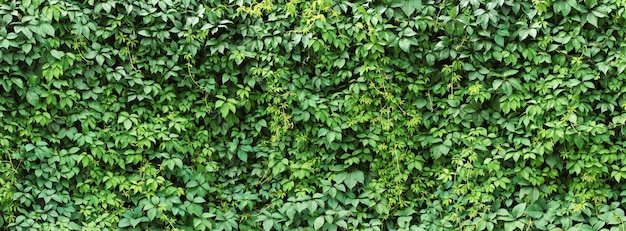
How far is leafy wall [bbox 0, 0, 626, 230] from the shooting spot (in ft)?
12.3

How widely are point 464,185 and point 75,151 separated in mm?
2462

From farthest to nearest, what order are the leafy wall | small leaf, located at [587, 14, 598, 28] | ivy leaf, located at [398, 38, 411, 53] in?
ivy leaf, located at [398, 38, 411, 53], the leafy wall, small leaf, located at [587, 14, 598, 28]

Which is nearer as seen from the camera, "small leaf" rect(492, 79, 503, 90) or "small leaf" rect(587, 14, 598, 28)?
"small leaf" rect(587, 14, 598, 28)

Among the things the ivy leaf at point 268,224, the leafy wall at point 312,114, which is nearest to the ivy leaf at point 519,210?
the leafy wall at point 312,114

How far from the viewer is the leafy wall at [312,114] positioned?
3.74 m

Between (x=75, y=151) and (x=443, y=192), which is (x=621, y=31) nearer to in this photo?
(x=443, y=192)

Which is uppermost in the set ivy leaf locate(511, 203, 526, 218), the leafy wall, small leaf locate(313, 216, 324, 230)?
the leafy wall

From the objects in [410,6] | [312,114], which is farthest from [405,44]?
[312,114]

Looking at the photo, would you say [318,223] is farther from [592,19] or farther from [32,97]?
[592,19]

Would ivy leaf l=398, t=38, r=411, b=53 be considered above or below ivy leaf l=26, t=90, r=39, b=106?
above

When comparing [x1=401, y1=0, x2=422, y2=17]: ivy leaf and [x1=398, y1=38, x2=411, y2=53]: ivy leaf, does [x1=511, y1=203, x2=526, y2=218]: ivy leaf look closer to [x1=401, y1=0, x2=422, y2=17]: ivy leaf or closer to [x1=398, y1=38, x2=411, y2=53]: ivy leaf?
[x1=398, y1=38, x2=411, y2=53]: ivy leaf

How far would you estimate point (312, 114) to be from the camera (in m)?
4.03

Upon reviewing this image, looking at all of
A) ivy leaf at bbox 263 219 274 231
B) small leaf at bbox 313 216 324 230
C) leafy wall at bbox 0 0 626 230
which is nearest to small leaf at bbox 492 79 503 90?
leafy wall at bbox 0 0 626 230

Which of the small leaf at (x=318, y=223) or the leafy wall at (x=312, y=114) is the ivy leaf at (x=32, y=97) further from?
the small leaf at (x=318, y=223)
